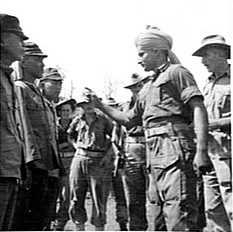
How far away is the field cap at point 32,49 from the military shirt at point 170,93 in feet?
1.78

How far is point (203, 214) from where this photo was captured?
11.5 ft

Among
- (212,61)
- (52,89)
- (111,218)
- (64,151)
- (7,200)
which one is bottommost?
(111,218)

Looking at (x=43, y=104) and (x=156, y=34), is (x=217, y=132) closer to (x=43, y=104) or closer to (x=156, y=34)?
(x=156, y=34)

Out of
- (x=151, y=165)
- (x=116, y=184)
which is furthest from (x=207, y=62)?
(x=116, y=184)

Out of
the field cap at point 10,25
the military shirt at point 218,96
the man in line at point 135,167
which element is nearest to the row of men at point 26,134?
the field cap at point 10,25

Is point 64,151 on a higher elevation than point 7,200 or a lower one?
higher

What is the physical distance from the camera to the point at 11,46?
3.14 m

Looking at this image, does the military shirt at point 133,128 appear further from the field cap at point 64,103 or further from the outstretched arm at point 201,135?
the outstretched arm at point 201,135

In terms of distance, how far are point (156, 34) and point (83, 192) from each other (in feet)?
3.26

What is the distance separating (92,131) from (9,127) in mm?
978

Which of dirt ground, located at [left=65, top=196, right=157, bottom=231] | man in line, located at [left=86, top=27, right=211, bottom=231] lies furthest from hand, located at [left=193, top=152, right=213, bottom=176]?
dirt ground, located at [left=65, top=196, right=157, bottom=231]

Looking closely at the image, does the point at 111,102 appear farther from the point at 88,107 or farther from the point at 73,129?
the point at 73,129

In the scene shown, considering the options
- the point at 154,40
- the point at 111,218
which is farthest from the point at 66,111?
the point at 154,40

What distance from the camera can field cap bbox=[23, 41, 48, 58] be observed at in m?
3.39
